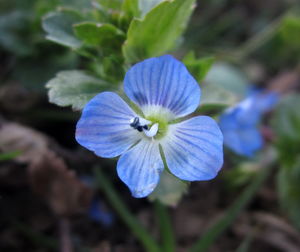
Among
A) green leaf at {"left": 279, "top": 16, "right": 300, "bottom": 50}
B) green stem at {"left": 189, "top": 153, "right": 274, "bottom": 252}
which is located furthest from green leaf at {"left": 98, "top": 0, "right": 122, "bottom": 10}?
green leaf at {"left": 279, "top": 16, "right": 300, "bottom": 50}

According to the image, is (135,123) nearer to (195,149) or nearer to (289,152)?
(195,149)

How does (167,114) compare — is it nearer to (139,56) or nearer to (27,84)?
(139,56)

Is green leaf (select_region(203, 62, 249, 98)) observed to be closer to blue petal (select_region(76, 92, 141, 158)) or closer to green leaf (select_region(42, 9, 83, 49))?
green leaf (select_region(42, 9, 83, 49))

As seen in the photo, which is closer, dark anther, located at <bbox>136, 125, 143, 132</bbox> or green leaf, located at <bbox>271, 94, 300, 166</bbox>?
dark anther, located at <bbox>136, 125, 143, 132</bbox>

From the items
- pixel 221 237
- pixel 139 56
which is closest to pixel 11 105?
pixel 139 56

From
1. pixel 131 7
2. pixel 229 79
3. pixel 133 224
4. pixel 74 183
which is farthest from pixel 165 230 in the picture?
pixel 229 79

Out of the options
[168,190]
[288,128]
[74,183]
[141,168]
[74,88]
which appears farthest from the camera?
[288,128]

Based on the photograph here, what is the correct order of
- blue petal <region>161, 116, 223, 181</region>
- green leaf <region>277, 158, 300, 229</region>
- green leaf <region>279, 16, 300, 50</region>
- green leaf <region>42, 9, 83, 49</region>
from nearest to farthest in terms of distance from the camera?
blue petal <region>161, 116, 223, 181</region>, green leaf <region>42, 9, 83, 49</region>, green leaf <region>277, 158, 300, 229</region>, green leaf <region>279, 16, 300, 50</region>
